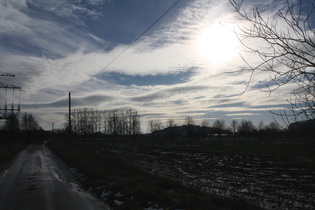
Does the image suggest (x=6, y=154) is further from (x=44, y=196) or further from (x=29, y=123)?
(x=29, y=123)

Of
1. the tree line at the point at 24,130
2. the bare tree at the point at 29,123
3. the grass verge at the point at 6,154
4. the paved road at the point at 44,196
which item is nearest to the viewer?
the paved road at the point at 44,196

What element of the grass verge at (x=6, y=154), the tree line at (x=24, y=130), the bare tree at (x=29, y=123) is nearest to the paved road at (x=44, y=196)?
the grass verge at (x=6, y=154)

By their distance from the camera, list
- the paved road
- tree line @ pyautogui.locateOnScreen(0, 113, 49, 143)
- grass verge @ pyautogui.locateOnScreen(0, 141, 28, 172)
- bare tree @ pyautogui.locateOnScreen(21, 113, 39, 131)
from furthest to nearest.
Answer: bare tree @ pyautogui.locateOnScreen(21, 113, 39, 131) < tree line @ pyautogui.locateOnScreen(0, 113, 49, 143) < grass verge @ pyautogui.locateOnScreen(0, 141, 28, 172) < the paved road

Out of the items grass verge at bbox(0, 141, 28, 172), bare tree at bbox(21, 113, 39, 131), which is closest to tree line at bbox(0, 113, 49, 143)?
bare tree at bbox(21, 113, 39, 131)

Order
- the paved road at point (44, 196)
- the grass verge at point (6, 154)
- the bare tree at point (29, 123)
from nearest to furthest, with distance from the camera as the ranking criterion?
1. the paved road at point (44, 196)
2. the grass verge at point (6, 154)
3. the bare tree at point (29, 123)

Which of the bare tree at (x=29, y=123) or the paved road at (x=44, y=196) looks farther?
the bare tree at (x=29, y=123)

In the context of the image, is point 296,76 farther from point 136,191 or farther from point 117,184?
point 117,184

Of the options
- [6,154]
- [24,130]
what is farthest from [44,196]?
[24,130]

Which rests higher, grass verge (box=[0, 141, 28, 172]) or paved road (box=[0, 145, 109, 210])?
grass verge (box=[0, 141, 28, 172])

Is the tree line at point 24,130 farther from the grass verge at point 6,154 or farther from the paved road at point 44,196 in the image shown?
the paved road at point 44,196

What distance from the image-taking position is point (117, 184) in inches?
440

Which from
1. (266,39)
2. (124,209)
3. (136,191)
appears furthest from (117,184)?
(266,39)

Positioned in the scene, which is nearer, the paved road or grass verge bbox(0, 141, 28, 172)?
the paved road

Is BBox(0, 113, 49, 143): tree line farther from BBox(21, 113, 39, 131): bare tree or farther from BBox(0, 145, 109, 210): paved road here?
BBox(0, 145, 109, 210): paved road
